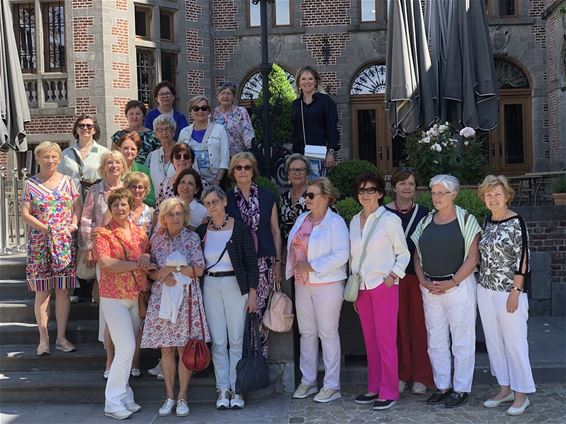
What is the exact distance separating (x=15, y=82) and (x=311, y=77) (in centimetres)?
456

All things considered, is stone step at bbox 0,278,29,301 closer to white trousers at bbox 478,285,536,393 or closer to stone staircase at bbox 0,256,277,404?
stone staircase at bbox 0,256,277,404

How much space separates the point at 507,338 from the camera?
5.41 meters

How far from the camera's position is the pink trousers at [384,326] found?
5.64 m

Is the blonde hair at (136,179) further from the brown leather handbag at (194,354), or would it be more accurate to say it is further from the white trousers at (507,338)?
the white trousers at (507,338)

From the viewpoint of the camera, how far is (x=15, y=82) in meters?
9.33

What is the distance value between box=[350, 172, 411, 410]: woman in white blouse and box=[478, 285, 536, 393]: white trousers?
720 millimetres

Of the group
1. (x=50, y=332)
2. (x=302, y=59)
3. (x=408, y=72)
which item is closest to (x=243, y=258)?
(x=50, y=332)

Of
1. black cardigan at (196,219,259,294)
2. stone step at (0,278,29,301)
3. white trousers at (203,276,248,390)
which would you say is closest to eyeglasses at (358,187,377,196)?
black cardigan at (196,219,259,294)

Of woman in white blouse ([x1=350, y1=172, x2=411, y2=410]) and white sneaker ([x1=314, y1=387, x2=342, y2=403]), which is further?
white sneaker ([x1=314, y1=387, x2=342, y2=403])

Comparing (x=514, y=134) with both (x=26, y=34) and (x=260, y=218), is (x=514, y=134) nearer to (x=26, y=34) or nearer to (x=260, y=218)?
(x=26, y=34)

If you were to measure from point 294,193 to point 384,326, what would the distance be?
1439 mm

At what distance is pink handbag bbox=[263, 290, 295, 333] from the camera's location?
5.85 meters

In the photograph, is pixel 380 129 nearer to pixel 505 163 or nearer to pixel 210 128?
pixel 505 163

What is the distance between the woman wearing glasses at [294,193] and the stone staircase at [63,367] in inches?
56.9
